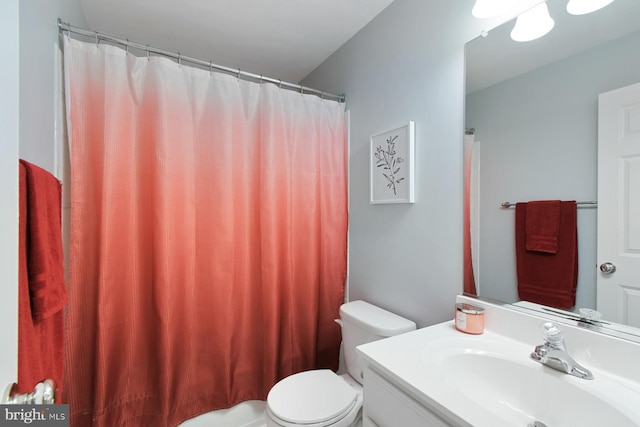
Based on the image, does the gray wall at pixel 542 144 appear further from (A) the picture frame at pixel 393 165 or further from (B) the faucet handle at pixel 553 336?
(A) the picture frame at pixel 393 165

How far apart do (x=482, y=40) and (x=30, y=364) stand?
1755 mm

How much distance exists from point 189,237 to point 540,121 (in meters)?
1.59

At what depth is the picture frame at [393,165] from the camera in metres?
1.40

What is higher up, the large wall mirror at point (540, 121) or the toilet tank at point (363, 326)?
the large wall mirror at point (540, 121)

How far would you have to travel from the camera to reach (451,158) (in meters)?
1.24

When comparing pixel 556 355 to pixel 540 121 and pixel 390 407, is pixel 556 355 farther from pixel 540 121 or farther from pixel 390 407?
pixel 540 121

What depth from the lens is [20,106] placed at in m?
0.82

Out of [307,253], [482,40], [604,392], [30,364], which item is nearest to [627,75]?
[482,40]

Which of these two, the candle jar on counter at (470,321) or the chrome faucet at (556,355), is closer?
the chrome faucet at (556,355)

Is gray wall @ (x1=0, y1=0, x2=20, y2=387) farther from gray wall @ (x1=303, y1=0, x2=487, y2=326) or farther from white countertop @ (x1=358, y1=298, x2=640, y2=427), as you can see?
gray wall @ (x1=303, y1=0, x2=487, y2=326)

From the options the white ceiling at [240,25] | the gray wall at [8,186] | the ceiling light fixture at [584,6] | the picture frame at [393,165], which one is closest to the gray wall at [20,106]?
the gray wall at [8,186]

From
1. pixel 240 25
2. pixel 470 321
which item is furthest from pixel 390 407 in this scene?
pixel 240 25

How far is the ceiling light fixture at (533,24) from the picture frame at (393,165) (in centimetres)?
51

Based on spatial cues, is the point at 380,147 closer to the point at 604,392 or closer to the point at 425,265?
the point at 425,265
